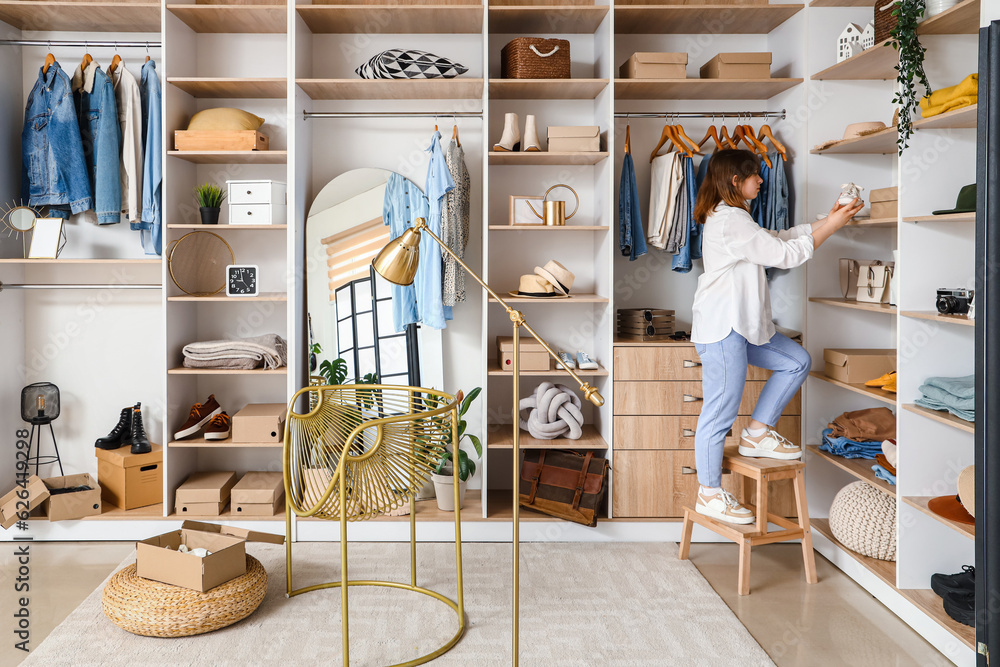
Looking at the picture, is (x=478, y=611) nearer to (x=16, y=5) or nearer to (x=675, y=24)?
(x=675, y=24)

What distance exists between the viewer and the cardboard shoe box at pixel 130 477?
3.64m

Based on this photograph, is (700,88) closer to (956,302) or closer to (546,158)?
(546,158)

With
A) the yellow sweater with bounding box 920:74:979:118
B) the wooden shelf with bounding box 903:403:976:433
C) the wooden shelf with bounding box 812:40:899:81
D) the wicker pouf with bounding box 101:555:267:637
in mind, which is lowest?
the wicker pouf with bounding box 101:555:267:637

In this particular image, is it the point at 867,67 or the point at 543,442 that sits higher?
the point at 867,67

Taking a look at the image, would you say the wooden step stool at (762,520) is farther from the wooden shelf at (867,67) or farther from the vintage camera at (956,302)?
the wooden shelf at (867,67)

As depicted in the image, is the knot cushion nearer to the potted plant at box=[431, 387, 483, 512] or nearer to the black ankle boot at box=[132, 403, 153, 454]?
the potted plant at box=[431, 387, 483, 512]

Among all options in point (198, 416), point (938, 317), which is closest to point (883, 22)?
point (938, 317)

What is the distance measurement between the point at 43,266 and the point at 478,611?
298 cm

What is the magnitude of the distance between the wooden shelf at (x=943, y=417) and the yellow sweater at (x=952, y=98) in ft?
3.39

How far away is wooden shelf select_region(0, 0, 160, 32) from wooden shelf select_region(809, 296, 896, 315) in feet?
11.2

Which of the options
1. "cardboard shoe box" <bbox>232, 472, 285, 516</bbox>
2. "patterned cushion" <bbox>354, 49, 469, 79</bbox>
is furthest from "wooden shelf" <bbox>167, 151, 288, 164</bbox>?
"cardboard shoe box" <bbox>232, 472, 285, 516</bbox>

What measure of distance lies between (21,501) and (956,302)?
407cm

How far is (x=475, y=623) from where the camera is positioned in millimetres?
2682

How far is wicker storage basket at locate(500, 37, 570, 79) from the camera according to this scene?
3.55 meters
